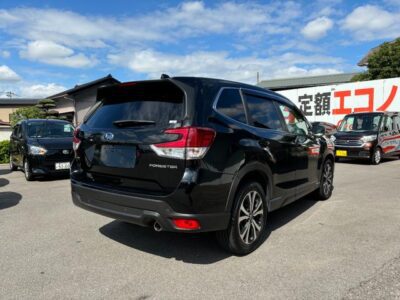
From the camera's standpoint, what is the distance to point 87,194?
3570 mm

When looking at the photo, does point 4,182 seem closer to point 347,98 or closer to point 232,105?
point 232,105

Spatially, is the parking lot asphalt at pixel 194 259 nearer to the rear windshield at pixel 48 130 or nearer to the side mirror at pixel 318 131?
the side mirror at pixel 318 131

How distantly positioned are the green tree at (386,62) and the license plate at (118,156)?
27783 mm

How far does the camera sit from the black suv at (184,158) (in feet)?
9.79

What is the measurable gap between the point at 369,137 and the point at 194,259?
1003 cm

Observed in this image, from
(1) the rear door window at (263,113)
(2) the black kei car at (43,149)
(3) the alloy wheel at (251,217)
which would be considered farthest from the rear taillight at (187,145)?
(2) the black kei car at (43,149)

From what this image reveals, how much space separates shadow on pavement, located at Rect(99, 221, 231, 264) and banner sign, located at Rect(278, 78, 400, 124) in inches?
621

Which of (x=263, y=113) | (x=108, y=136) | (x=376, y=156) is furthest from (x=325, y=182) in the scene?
(x=376, y=156)

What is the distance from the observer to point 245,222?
11.9ft

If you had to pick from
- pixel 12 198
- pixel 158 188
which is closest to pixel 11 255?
pixel 158 188

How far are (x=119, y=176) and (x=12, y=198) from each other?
4.18 meters

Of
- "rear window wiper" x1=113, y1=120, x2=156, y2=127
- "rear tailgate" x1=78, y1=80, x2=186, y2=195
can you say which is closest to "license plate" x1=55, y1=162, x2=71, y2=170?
"rear tailgate" x1=78, y1=80, x2=186, y2=195

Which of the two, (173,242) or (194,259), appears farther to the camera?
(173,242)

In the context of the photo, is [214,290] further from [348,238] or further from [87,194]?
[348,238]
